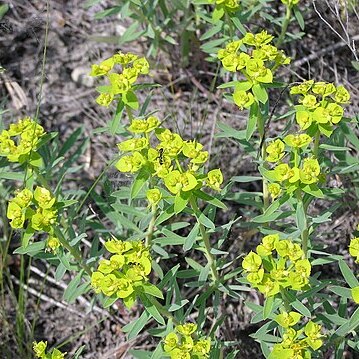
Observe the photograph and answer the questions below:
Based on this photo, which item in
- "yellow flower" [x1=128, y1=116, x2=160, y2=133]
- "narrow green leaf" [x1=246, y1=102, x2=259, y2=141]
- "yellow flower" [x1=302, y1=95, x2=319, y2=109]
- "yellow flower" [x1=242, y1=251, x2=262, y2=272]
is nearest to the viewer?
"yellow flower" [x1=242, y1=251, x2=262, y2=272]

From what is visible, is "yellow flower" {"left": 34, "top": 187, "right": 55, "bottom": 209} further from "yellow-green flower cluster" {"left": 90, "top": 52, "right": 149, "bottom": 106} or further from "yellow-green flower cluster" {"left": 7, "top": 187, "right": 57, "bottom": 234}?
"yellow-green flower cluster" {"left": 90, "top": 52, "right": 149, "bottom": 106}

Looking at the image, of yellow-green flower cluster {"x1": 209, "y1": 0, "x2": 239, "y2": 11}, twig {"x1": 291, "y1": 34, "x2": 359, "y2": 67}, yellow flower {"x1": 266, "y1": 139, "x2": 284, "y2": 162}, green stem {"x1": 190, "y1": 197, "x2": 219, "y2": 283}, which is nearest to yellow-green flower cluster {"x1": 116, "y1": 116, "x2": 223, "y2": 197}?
green stem {"x1": 190, "y1": 197, "x2": 219, "y2": 283}

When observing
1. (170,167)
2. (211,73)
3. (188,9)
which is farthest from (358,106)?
(170,167)

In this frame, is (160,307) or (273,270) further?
(160,307)

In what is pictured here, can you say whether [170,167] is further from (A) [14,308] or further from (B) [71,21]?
→ (B) [71,21]

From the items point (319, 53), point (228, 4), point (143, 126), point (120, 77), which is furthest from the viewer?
point (319, 53)

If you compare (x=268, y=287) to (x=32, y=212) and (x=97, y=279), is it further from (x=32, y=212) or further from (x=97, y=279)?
(x=32, y=212)

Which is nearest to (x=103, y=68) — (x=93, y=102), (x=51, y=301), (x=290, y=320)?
(x=290, y=320)
